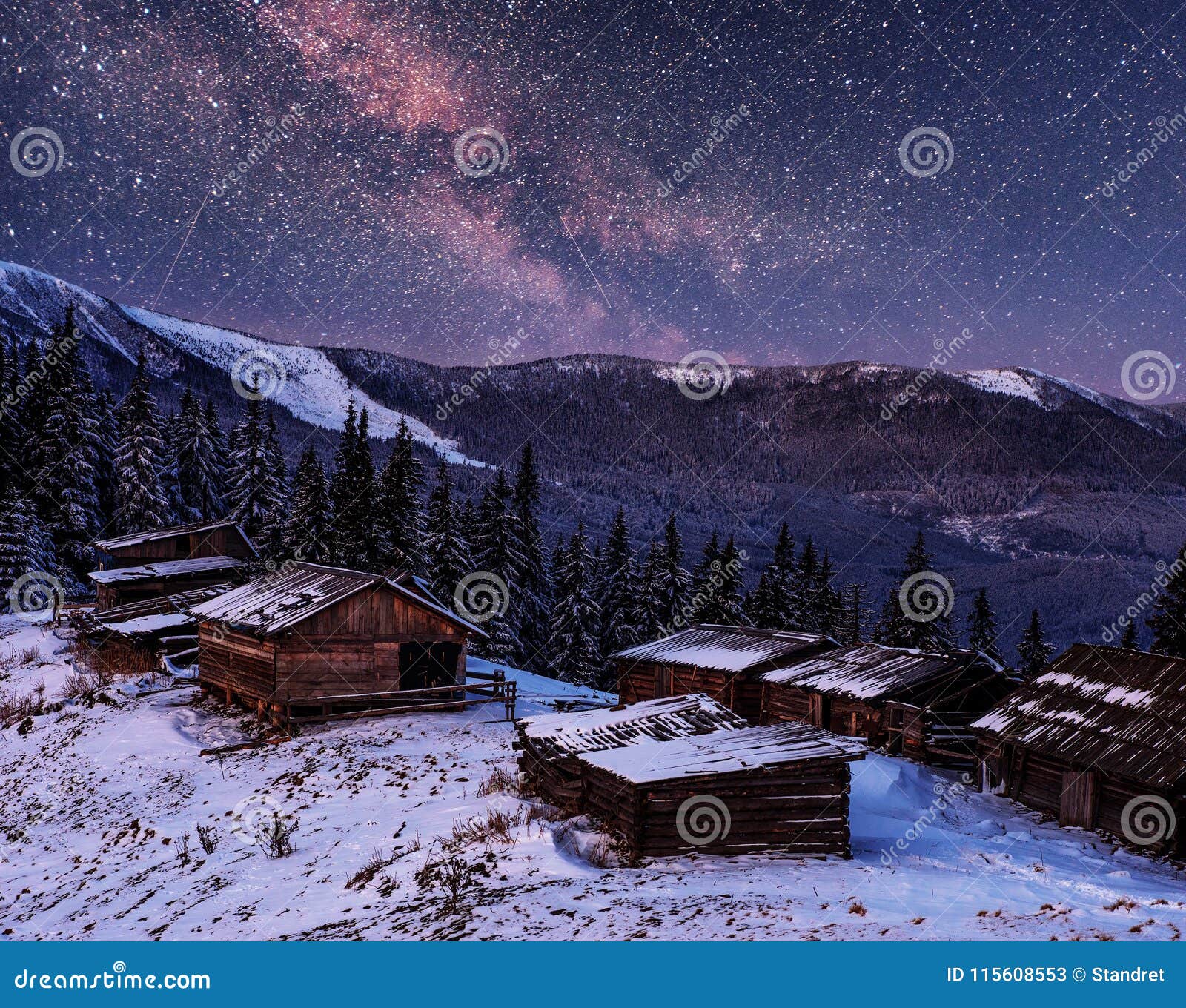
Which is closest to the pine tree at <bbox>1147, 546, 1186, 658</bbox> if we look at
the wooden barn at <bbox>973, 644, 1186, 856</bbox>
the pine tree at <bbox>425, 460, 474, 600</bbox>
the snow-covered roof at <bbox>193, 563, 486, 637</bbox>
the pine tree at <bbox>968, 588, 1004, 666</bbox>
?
the wooden barn at <bbox>973, 644, 1186, 856</bbox>

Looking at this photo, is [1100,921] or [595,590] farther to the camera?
[595,590]

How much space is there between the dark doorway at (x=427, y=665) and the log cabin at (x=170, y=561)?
22.7 m

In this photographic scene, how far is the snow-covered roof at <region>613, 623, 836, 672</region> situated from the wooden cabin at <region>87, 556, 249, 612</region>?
25614mm

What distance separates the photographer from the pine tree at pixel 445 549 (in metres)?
47.4

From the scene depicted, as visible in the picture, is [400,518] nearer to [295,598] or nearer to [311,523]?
[311,523]

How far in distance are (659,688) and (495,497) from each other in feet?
62.4

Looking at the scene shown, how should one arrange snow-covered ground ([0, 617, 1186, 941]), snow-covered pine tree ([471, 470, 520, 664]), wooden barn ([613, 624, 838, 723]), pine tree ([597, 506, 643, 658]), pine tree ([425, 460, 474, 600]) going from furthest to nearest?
1. pine tree ([597, 506, 643, 658])
2. snow-covered pine tree ([471, 470, 520, 664])
3. pine tree ([425, 460, 474, 600])
4. wooden barn ([613, 624, 838, 723])
5. snow-covered ground ([0, 617, 1186, 941])

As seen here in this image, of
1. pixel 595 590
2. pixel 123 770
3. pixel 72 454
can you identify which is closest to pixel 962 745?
pixel 123 770

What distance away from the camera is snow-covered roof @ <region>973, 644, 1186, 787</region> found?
69.8 ft

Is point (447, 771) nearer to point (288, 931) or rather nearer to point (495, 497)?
point (288, 931)

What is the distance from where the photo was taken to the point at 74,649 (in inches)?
1491

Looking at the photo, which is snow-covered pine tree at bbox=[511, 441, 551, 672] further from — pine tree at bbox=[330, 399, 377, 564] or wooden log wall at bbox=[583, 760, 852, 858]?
wooden log wall at bbox=[583, 760, 852, 858]

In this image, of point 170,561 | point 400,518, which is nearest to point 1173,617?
point 400,518

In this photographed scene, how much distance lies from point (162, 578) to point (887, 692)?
131 ft
